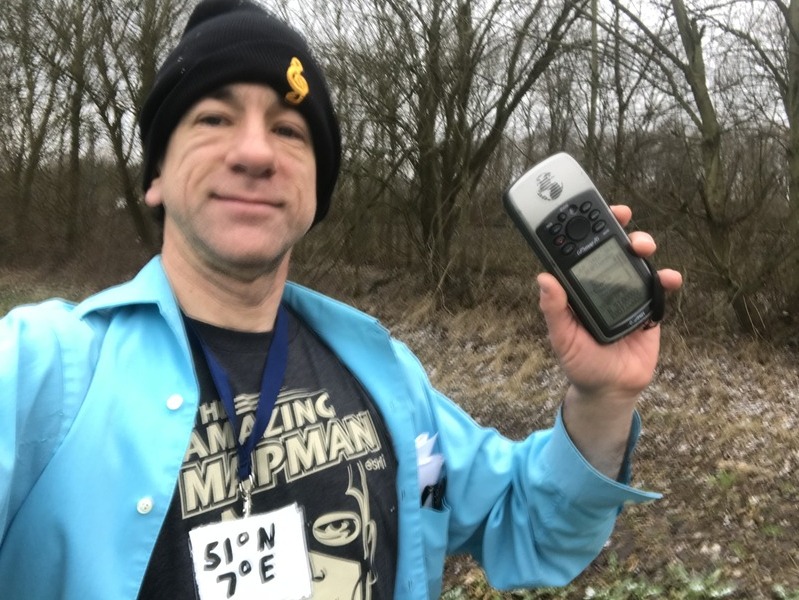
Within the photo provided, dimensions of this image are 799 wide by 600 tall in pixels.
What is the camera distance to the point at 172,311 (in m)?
1.29

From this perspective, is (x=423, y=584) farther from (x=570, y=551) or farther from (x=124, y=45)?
(x=124, y=45)

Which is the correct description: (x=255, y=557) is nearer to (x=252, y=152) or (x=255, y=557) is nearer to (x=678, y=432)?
(x=252, y=152)

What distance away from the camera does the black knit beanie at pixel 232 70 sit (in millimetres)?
1473

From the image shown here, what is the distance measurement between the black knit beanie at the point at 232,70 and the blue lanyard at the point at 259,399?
0.55 metres

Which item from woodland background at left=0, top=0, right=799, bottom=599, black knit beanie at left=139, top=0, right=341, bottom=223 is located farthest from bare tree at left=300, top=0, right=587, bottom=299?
black knit beanie at left=139, top=0, right=341, bottom=223

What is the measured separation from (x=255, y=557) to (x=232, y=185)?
792mm

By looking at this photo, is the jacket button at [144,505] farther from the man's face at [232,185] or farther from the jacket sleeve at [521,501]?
the jacket sleeve at [521,501]

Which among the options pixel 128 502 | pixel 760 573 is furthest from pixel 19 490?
pixel 760 573

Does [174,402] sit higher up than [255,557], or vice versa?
[174,402]

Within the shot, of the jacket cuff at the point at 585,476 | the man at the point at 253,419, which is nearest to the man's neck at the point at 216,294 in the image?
the man at the point at 253,419

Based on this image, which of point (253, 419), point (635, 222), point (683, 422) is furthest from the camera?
point (635, 222)

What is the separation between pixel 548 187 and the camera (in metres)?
1.54

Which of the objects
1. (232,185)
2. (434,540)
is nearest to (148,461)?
(232,185)

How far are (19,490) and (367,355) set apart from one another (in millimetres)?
804
